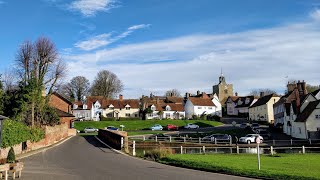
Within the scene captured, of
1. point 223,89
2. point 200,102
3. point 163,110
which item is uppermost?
point 223,89

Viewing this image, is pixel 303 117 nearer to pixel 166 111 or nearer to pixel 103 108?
pixel 166 111

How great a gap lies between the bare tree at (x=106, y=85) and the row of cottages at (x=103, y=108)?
3518 millimetres

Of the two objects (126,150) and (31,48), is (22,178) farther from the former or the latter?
(31,48)

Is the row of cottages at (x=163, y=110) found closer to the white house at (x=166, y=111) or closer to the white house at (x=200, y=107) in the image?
the white house at (x=166, y=111)

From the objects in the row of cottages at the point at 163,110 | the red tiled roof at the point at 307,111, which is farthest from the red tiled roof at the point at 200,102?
the red tiled roof at the point at 307,111

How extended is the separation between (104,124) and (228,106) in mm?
56163

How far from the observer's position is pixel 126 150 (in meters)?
35.0

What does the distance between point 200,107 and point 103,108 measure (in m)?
30.2

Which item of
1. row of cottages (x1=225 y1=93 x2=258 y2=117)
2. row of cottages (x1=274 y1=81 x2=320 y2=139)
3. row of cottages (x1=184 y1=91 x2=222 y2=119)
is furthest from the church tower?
row of cottages (x1=274 y1=81 x2=320 y2=139)

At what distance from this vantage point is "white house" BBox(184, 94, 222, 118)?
112500 millimetres

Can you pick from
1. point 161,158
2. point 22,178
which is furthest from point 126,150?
point 22,178

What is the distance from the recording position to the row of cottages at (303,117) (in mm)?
53500

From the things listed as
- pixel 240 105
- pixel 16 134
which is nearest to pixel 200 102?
pixel 240 105

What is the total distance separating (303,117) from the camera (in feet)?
181
